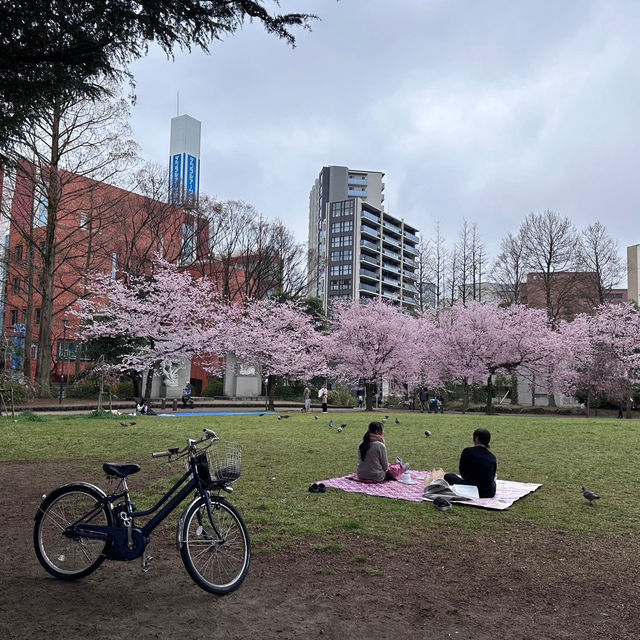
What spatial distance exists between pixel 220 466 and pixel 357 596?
4.23 ft

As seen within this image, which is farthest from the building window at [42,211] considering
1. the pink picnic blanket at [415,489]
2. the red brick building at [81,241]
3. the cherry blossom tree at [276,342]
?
the pink picnic blanket at [415,489]

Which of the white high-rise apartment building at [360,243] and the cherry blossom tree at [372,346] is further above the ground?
the white high-rise apartment building at [360,243]

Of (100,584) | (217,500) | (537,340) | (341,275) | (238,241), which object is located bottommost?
(100,584)

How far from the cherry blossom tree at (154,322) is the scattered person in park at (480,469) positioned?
22174mm

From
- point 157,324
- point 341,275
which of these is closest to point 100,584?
point 157,324

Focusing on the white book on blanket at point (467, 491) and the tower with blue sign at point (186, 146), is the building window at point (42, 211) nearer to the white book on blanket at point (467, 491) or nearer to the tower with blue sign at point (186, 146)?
the white book on blanket at point (467, 491)

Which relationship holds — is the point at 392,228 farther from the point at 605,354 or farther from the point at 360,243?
the point at 605,354

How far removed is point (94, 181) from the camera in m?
30.8

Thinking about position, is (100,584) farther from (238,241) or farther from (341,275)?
(341,275)

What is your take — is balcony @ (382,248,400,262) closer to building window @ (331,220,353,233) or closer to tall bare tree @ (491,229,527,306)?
building window @ (331,220,353,233)

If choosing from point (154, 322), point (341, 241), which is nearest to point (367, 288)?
point (341, 241)

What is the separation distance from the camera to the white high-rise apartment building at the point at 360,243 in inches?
3329

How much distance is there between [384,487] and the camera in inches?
301

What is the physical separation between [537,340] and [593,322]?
5791 millimetres
